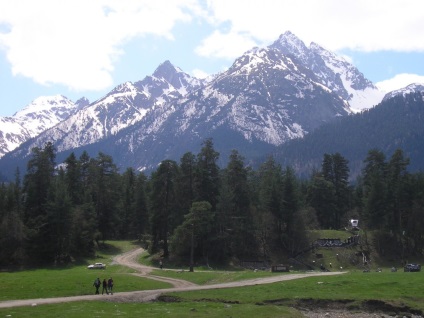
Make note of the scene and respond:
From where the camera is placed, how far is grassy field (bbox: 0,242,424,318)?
38.7m

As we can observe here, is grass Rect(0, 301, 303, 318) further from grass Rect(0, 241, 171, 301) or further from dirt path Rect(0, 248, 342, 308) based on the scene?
grass Rect(0, 241, 171, 301)

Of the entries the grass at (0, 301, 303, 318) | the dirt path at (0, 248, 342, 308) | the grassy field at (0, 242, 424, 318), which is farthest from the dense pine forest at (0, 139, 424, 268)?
the grass at (0, 301, 303, 318)

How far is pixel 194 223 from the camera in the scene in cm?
7825

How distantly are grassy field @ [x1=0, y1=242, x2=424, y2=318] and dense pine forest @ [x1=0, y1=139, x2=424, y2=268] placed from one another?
84.9 ft

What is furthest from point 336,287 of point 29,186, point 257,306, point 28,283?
point 29,186

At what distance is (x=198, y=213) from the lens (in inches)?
3100

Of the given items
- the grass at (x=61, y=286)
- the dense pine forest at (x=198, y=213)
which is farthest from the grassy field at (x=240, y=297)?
the dense pine forest at (x=198, y=213)

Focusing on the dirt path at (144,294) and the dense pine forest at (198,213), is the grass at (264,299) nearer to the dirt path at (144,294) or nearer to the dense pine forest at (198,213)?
the dirt path at (144,294)

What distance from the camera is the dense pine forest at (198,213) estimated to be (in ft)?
283

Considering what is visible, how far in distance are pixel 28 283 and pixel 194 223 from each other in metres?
29.4

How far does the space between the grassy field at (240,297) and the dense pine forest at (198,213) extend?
84.9ft

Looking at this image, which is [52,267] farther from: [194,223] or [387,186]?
[387,186]

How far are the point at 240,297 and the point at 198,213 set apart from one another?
32.6m

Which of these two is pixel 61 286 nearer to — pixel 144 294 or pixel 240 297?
pixel 144 294
